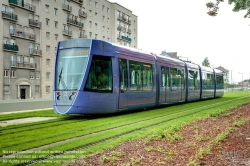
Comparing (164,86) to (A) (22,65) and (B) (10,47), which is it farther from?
(A) (22,65)

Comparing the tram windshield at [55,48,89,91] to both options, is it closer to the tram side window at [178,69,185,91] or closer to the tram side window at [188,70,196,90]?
the tram side window at [178,69,185,91]

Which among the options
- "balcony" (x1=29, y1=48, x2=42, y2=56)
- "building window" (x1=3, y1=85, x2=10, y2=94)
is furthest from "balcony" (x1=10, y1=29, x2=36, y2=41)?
"building window" (x1=3, y1=85, x2=10, y2=94)

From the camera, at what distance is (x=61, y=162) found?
18.4 feet

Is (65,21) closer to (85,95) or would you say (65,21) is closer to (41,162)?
(85,95)

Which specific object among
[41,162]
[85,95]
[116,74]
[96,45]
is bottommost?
[41,162]

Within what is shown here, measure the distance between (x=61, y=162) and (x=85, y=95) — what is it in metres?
6.92

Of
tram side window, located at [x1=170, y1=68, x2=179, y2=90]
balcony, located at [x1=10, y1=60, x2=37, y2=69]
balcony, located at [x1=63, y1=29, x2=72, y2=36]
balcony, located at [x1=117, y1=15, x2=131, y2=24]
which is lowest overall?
tram side window, located at [x1=170, y1=68, x2=179, y2=90]

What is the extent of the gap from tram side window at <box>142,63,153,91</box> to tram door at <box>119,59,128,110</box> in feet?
6.78

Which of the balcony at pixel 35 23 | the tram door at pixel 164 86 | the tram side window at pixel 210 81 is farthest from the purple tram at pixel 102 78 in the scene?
the balcony at pixel 35 23

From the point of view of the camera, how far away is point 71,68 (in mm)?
12664

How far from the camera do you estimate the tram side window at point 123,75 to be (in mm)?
14277

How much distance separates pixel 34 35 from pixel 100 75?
1601 inches

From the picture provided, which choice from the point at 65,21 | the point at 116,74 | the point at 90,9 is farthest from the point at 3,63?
the point at 116,74

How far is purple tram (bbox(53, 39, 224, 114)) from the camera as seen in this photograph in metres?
12.5
